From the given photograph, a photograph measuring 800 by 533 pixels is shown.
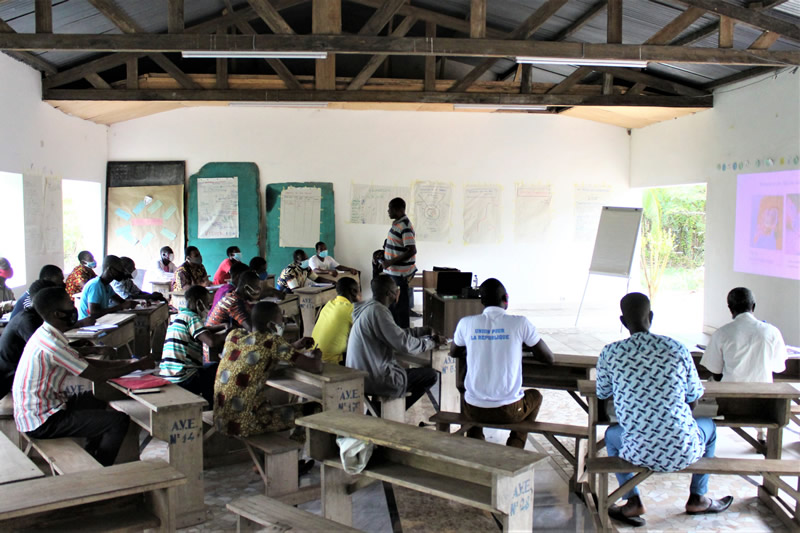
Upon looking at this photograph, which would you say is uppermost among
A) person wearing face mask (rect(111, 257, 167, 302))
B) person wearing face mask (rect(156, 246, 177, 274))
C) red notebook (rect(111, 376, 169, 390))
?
person wearing face mask (rect(156, 246, 177, 274))

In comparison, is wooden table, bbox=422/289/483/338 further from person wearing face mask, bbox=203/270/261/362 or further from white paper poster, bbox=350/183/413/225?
white paper poster, bbox=350/183/413/225

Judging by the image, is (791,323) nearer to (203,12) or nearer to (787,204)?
(787,204)

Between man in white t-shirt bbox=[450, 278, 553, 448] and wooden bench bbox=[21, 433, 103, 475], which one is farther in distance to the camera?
man in white t-shirt bbox=[450, 278, 553, 448]

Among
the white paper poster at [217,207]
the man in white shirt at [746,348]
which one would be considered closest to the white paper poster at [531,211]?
the white paper poster at [217,207]

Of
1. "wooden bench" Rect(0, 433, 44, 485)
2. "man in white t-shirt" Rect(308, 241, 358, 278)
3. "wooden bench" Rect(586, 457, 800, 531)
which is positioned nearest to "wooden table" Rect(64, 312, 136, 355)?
Answer: "wooden bench" Rect(0, 433, 44, 485)

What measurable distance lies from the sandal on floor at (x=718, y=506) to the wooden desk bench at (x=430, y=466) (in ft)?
4.78

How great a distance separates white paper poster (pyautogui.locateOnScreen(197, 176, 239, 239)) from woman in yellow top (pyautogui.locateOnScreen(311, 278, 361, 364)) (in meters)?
6.29

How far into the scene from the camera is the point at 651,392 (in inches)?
118

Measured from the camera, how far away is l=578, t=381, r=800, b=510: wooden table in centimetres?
344

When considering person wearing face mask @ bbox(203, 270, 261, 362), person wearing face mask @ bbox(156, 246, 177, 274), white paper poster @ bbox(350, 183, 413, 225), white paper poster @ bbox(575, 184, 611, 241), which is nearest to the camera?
person wearing face mask @ bbox(203, 270, 261, 362)

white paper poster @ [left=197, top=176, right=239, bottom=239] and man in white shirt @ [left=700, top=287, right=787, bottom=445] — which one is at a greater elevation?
white paper poster @ [left=197, top=176, right=239, bottom=239]

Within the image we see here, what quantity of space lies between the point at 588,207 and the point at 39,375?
9334mm

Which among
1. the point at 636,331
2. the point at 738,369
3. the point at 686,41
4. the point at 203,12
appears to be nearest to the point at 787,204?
the point at 686,41

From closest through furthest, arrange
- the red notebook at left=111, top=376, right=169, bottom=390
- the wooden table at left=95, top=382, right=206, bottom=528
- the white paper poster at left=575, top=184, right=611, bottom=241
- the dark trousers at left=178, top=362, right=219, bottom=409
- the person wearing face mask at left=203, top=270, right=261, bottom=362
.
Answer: the wooden table at left=95, top=382, right=206, bottom=528 < the red notebook at left=111, top=376, right=169, bottom=390 < the dark trousers at left=178, top=362, right=219, bottom=409 < the person wearing face mask at left=203, top=270, right=261, bottom=362 < the white paper poster at left=575, top=184, right=611, bottom=241
